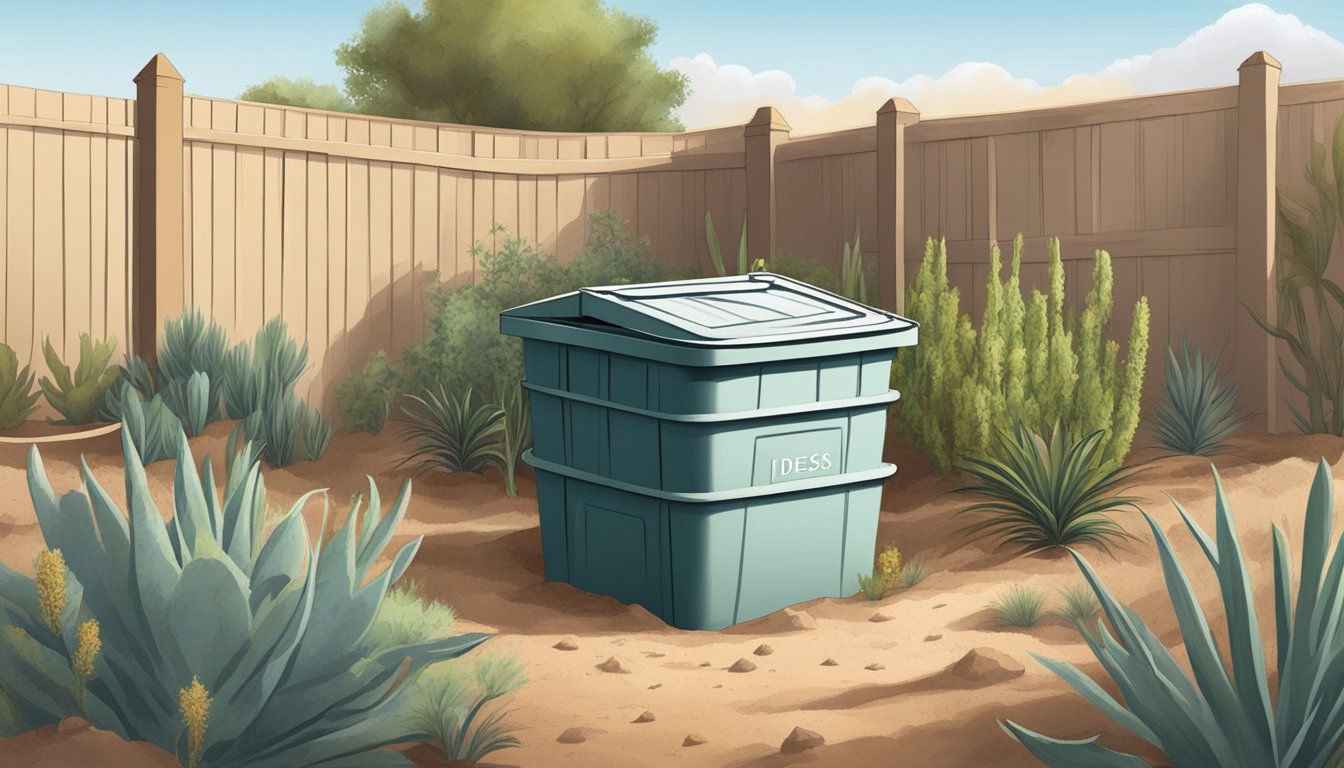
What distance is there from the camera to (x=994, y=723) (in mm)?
3482

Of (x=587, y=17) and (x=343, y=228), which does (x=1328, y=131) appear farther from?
Result: (x=587, y=17)

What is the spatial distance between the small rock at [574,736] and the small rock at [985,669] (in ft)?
3.85

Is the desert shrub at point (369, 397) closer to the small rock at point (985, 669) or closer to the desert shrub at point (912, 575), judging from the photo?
the desert shrub at point (912, 575)

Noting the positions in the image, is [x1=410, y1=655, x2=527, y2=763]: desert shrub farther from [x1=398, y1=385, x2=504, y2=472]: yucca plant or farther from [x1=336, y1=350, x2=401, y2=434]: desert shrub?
[x1=336, y1=350, x2=401, y2=434]: desert shrub

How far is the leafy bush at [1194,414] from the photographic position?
7.79 metres

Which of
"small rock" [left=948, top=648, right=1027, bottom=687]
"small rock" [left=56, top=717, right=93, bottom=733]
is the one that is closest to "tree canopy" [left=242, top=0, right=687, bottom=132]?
"small rock" [left=948, top=648, right=1027, bottom=687]

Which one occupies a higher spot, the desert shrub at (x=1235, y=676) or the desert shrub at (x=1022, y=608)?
the desert shrub at (x=1235, y=676)

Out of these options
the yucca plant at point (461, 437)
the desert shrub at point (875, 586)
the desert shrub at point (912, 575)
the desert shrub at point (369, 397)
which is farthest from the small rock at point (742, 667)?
the desert shrub at point (369, 397)

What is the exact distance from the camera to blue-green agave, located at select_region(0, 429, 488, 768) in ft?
10.1

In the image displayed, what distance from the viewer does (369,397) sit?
9344 millimetres

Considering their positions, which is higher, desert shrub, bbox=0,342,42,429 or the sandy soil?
desert shrub, bbox=0,342,42,429

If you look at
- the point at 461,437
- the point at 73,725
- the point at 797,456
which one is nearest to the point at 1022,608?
the point at 797,456

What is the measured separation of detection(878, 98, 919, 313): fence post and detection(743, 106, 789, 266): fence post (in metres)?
1.10

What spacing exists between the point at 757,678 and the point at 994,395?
10.8 feet
